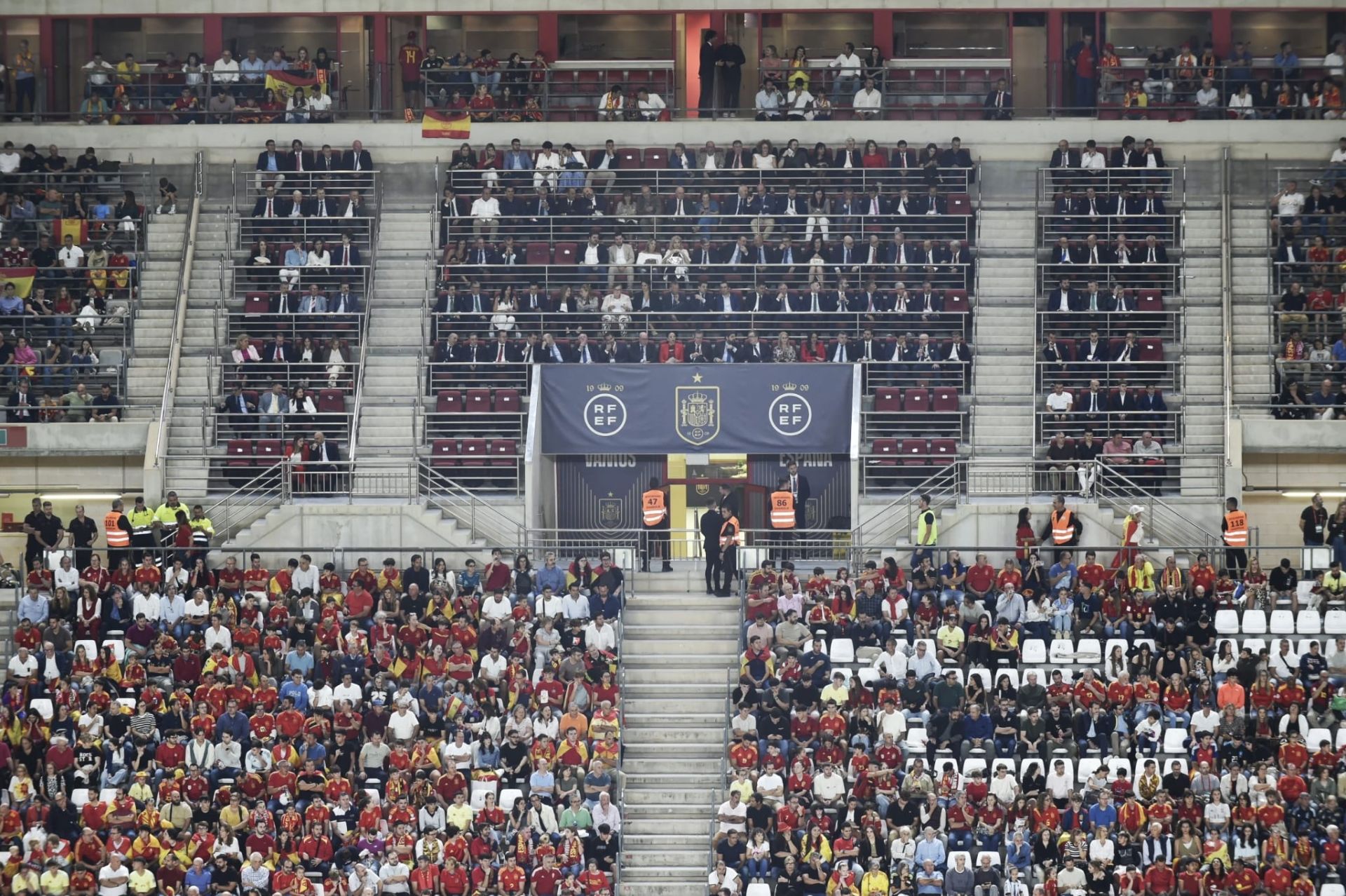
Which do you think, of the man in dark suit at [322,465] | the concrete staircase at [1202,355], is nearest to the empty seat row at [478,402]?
the man in dark suit at [322,465]

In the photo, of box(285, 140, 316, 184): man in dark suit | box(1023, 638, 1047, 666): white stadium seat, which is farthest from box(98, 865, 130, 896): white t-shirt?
box(285, 140, 316, 184): man in dark suit

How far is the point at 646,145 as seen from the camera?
45969mm

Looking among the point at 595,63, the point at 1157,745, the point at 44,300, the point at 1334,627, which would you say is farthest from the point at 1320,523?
the point at 44,300

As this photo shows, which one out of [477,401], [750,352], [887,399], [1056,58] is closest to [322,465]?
[477,401]

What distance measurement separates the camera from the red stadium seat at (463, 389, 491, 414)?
41.2 metres

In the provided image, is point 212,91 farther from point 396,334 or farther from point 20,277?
point 396,334

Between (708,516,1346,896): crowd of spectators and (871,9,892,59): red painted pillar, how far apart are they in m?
14.2

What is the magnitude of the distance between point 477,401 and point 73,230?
356 inches

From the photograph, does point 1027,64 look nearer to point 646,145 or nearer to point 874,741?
point 646,145

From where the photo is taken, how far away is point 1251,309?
42.3 m

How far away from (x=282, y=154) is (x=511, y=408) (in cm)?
788

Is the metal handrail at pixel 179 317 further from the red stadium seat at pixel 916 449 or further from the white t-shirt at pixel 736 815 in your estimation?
the white t-shirt at pixel 736 815

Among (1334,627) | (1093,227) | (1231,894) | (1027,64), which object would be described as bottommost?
(1231,894)

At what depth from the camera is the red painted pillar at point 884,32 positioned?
4800 cm
